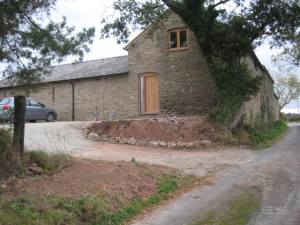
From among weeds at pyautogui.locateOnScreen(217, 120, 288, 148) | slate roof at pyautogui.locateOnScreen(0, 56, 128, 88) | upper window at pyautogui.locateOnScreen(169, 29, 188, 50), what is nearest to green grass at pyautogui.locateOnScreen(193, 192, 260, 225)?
weeds at pyautogui.locateOnScreen(217, 120, 288, 148)

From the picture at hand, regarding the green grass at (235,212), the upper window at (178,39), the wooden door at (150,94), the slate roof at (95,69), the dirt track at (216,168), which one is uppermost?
the upper window at (178,39)

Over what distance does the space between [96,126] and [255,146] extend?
285 inches

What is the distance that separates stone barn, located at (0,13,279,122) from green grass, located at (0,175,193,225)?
43.6 ft

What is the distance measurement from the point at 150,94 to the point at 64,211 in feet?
54.0

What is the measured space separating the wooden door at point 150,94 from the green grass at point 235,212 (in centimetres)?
1458

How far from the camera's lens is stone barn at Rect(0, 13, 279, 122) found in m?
21.6

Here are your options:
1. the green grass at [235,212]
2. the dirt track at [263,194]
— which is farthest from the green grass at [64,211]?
the green grass at [235,212]

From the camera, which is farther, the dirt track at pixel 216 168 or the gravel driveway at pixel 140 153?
the gravel driveway at pixel 140 153

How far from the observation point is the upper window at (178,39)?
22.1 metres

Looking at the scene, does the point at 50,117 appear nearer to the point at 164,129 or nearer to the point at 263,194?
the point at 164,129

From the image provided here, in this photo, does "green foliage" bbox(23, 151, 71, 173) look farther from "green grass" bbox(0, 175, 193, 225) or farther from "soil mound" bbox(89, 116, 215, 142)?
"soil mound" bbox(89, 116, 215, 142)

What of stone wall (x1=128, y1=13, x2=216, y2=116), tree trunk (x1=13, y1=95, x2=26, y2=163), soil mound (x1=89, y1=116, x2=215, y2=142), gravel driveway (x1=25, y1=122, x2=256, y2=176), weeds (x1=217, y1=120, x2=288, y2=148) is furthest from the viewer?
stone wall (x1=128, y1=13, x2=216, y2=116)

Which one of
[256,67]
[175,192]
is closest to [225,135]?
[175,192]

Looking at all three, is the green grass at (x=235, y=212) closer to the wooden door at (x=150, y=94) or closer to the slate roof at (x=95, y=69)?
the wooden door at (x=150, y=94)
